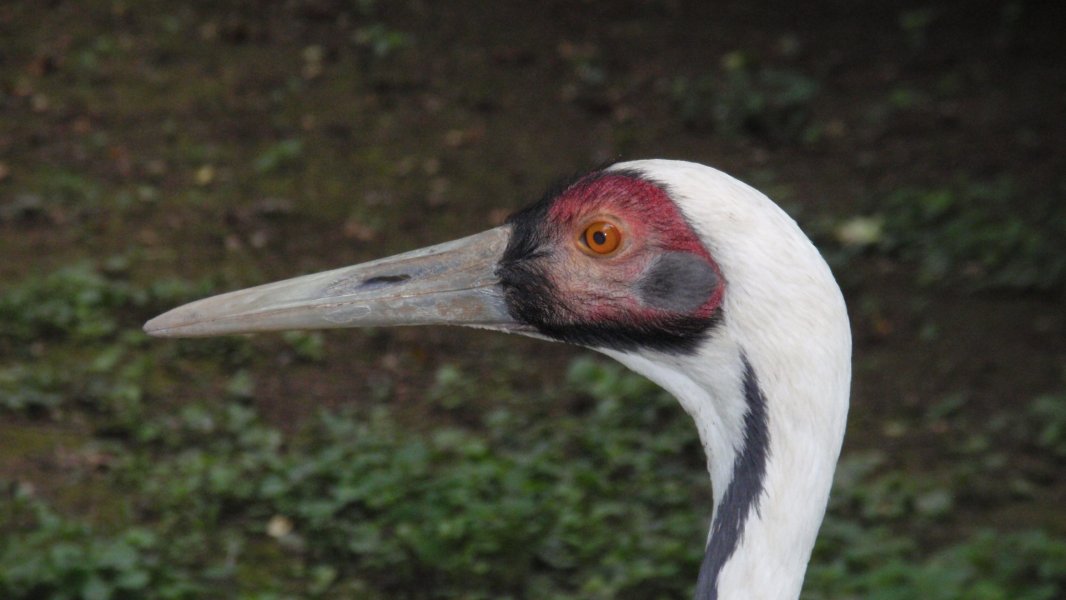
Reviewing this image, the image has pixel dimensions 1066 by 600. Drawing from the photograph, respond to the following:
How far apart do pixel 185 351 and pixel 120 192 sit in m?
2.02

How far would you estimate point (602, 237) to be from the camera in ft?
9.23

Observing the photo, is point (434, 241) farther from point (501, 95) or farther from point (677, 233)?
point (677, 233)

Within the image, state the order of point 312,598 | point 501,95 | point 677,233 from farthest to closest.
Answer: point 501,95 → point 312,598 → point 677,233

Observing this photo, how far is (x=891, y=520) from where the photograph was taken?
539cm

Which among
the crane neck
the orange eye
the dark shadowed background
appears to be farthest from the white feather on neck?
the dark shadowed background

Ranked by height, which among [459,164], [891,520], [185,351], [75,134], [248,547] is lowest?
[248,547]

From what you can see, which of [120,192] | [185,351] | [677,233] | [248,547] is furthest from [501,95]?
[677,233]

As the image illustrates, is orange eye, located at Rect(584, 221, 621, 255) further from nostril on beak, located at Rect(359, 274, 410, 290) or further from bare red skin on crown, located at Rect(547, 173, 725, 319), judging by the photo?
nostril on beak, located at Rect(359, 274, 410, 290)

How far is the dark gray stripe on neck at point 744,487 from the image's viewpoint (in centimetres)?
256

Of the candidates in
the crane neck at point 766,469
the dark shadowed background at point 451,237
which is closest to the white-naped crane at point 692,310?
the crane neck at point 766,469

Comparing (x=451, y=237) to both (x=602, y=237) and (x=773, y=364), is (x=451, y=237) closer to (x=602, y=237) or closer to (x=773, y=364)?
(x=602, y=237)

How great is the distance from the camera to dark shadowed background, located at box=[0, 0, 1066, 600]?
511 cm

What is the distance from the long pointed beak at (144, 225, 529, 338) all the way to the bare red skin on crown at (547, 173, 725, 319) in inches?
8.1

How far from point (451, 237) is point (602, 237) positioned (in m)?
5.04
